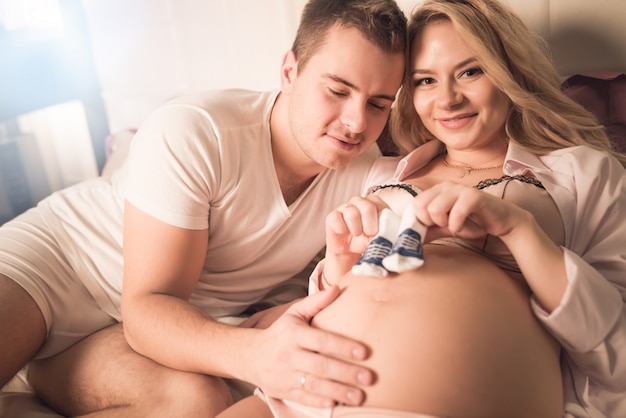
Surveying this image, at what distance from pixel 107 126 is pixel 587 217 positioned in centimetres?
225

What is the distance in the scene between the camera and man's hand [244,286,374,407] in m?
1.00

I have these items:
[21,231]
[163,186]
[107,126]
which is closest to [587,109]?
[163,186]

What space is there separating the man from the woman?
0.48 ft

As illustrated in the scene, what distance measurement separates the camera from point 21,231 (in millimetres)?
1704

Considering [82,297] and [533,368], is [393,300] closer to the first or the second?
[533,368]

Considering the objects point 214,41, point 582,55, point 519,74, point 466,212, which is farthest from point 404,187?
point 214,41

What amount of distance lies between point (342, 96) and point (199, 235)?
487 mm

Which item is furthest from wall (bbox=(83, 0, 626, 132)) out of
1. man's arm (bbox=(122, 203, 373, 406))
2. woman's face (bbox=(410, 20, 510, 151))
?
man's arm (bbox=(122, 203, 373, 406))

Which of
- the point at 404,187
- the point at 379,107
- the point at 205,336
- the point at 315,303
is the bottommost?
the point at 205,336

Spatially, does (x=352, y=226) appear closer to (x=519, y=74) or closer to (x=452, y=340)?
(x=452, y=340)

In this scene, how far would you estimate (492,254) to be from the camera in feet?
4.07

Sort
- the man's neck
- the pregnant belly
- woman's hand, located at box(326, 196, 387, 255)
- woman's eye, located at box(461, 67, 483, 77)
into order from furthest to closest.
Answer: the man's neck → woman's eye, located at box(461, 67, 483, 77) → woman's hand, located at box(326, 196, 387, 255) → the pregnant belly

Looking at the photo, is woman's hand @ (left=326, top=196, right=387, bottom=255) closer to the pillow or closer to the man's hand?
the man's hand

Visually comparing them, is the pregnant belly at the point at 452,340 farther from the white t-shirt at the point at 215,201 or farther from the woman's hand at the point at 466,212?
the white t-shirt at the point at 215,201
